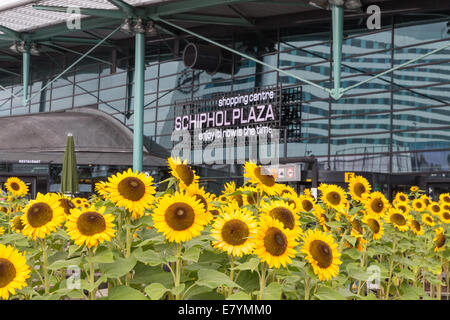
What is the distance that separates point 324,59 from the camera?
80.4ft

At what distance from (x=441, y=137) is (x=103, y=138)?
18419mm

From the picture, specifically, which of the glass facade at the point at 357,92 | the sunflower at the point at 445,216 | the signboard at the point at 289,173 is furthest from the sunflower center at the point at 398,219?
the glass facade at the point at 357,92

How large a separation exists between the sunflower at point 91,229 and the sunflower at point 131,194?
0.12 meters

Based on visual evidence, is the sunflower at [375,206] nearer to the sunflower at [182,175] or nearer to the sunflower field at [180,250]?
the sunflower field at [180,250]

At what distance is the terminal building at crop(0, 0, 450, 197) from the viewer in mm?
21453

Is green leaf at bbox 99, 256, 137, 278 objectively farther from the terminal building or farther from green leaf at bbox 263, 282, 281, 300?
the terminal building

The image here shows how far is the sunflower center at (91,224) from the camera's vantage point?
2.42m

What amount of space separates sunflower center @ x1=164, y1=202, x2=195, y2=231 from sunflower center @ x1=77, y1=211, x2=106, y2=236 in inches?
11.8

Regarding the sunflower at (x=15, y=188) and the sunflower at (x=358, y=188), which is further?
the sunflower at (x=15, y=188)

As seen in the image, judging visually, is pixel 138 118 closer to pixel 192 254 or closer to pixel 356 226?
pixel 356 226

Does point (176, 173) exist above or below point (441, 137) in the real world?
below
